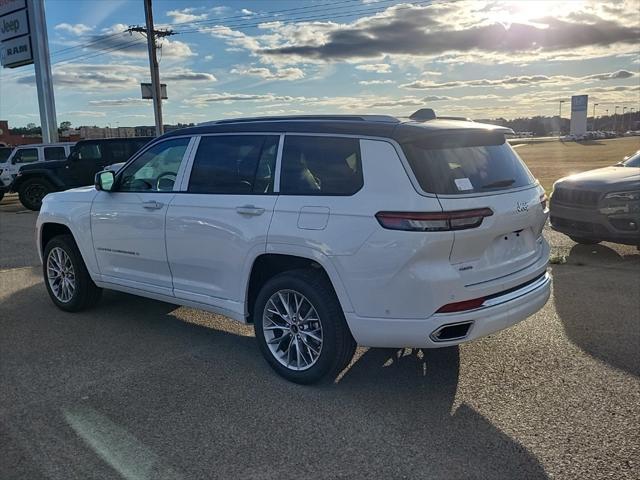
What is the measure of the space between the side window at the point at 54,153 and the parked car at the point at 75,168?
1.93m

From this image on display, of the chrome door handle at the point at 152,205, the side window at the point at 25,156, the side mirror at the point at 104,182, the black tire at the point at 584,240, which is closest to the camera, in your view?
the chrome door handle at the point at 152,205

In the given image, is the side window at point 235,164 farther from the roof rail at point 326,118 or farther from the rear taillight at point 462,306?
the rear taillight at point 462,306

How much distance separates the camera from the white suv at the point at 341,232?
3.43m

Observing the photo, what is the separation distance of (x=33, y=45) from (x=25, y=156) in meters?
8.95

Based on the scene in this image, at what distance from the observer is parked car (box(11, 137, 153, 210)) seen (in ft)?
52.2

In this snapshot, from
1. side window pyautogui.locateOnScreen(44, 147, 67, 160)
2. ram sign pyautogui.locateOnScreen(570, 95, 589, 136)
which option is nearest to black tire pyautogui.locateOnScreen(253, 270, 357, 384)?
side window pyautogui.locateOnScreen(44, 147, 67, 160)

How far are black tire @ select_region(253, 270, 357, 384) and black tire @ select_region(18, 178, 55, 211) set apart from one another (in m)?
14.5

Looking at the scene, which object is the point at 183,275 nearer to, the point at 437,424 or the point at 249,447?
the point at 249,447

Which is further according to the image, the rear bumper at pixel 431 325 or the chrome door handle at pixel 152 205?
the chrome door handle at pixel 152 205

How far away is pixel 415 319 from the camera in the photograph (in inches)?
136

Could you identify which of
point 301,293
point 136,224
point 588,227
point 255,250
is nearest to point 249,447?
point 301,293

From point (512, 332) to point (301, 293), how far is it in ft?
7.06

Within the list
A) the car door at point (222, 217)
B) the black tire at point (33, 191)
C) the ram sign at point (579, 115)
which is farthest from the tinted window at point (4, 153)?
the ram sign at point (579, 115)

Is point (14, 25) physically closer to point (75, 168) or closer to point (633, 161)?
point (75, 168)
